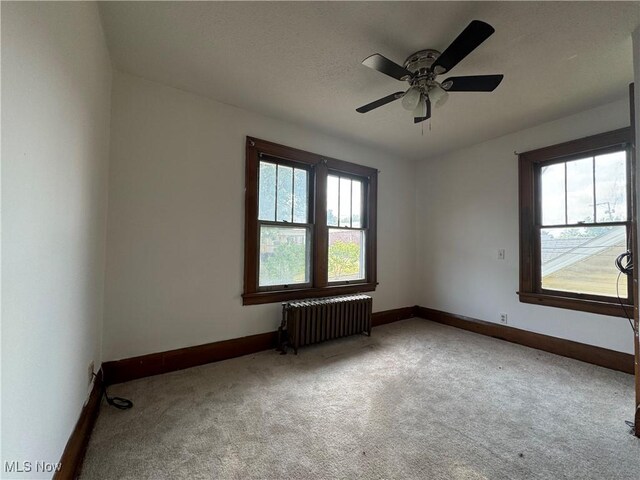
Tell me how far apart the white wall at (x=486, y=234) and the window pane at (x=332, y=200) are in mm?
1736

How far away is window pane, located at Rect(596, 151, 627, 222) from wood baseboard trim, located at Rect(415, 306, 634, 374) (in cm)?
137

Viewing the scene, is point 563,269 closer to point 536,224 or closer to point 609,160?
point 536,224

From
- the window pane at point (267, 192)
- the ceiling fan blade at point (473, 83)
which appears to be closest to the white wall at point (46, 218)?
the window pane at point (267, 192)

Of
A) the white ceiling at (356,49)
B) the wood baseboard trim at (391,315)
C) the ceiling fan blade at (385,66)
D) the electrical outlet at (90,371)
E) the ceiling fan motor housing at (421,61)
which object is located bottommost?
the wood baseboard trim at (391,315)

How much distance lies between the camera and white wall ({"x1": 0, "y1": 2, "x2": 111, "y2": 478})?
33.4 inches

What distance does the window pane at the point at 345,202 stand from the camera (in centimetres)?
379

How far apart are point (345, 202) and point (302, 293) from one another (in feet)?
4.75

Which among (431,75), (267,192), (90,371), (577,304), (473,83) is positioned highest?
(431,75)

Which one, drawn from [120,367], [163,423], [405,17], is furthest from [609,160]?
[120,367]

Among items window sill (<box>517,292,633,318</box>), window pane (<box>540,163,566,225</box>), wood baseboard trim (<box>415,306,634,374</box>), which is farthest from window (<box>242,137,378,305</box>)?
window pane (<box>540,163,566,225</box>)

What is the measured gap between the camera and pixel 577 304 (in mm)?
2881

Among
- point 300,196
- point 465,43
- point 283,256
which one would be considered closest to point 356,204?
point 300,196

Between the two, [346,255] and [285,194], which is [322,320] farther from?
[285,194]

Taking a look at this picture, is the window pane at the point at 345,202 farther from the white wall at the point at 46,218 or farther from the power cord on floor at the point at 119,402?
the power cord on floor at the point at 119,402
